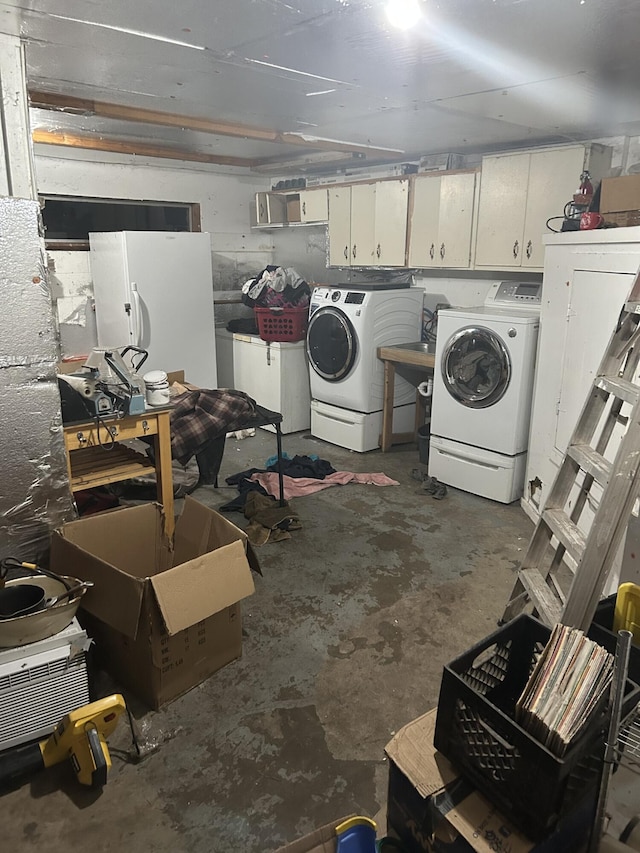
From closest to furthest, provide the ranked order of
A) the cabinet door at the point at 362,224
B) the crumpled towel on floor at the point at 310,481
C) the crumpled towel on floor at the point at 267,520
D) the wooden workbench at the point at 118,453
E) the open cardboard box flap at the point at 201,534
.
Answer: the open cardboard box flap at the point at 201,534 → the wooden workbench at the point at 118,453 → the crumpled towel on floor at the point at 267,520 → the crumpled towel on floor at the point at 310,481 → the cabinet door at the point at 362,224

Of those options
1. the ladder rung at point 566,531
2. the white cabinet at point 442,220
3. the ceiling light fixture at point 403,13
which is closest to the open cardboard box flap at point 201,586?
the ladder rung at point 566,531

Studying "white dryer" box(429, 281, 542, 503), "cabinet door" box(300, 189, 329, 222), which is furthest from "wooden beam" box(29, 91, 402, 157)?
"white dryer" box(429, 281, 542, 503)

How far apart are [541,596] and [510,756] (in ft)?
3.33

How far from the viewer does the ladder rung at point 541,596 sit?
6.61ft

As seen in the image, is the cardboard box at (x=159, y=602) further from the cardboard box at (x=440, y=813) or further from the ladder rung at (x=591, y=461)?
the ladder rung at (x=591, y=461)

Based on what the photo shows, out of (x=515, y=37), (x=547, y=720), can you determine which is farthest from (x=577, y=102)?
(x=547, y=720)

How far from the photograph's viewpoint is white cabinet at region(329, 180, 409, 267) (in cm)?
445

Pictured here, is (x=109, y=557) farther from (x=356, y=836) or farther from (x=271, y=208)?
(x=271, y=208)

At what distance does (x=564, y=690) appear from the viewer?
1237 millimetres

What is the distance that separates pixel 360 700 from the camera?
2.07 metres

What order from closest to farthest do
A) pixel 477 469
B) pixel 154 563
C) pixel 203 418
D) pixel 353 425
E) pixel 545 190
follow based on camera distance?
pixel 154 563, pixel 203 418, pixel 545 190, pixel 477 469, pixel 353 425

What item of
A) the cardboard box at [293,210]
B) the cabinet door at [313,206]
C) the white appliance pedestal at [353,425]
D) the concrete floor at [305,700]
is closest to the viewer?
→ the concrete floor at [305,700]

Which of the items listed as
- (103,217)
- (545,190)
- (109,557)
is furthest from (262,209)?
Result: (109,557)

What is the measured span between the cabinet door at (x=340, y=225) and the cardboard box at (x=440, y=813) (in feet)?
13.5
